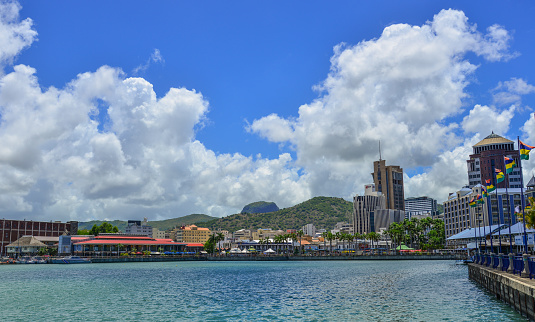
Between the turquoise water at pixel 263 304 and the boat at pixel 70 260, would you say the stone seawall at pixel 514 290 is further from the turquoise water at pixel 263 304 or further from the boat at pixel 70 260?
the boat at pixel 70 260

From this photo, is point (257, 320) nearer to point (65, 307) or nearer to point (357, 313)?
point (357, 313)

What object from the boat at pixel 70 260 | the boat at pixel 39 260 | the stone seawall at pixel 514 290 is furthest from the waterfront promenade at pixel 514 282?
the boat at pixel 39 260

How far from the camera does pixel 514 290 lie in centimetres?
3409

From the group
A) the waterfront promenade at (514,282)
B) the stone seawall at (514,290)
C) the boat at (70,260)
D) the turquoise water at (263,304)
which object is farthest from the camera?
the boat at (70,260)

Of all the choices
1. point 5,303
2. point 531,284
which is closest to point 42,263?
point 5,303

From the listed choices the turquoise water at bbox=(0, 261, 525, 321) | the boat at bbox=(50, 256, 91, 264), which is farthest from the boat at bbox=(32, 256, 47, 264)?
the turquoise water at bbox=(0, 261, 525, 321)

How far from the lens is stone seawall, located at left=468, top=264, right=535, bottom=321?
29.4 meters

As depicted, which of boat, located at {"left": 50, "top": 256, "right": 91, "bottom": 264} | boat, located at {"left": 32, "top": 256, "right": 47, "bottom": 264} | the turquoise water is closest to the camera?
the turquoise water

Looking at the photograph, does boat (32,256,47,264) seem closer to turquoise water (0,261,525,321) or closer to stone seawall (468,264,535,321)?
turquoise water (0,261,525,321)

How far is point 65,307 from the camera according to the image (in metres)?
43.7

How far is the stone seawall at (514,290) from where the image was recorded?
29394mm

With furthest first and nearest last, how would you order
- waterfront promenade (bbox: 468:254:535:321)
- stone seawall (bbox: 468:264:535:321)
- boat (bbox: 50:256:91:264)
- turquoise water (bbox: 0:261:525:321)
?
boat (bbox: 50:256:91:264) → turquoise water (bbox: 0:261:525:321) → waterfront promenade (bbox: 468:254:535:321) → stone seawall (bbox: 468:264:535:321)

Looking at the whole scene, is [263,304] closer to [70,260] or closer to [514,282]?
[514,282]

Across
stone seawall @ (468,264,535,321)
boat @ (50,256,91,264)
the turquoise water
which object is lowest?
boat @ (50,256,91,264)
